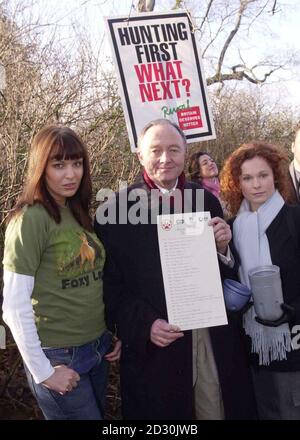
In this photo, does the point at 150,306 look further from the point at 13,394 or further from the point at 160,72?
the point at 13,394

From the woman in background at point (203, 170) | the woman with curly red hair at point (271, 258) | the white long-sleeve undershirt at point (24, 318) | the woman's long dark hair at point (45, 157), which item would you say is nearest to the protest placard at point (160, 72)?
the woman with curly red hair at point (271, 258)

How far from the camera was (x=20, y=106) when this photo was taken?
3.63 metres

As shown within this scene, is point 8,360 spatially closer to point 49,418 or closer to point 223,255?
point 49,418

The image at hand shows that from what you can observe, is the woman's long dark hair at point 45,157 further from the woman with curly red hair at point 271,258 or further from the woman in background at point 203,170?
the woman in background at point 203,170

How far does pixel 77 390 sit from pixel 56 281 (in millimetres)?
523

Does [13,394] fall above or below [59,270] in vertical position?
below

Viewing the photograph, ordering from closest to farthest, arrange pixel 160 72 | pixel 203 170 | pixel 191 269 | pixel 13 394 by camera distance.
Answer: pixel 191 269, pixel 160 72, pixel 13 394, pixel 203 170

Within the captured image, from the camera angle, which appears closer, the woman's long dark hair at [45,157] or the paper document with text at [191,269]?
the woman's long dark hair at [45,157]

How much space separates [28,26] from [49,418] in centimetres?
361

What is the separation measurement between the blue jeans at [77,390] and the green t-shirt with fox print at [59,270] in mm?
48

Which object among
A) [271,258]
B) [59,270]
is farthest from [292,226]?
[59,270]

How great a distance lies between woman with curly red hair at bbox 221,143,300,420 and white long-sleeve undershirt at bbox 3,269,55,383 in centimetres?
112

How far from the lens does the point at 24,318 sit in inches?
76.1

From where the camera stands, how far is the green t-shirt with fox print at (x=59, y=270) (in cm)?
197
